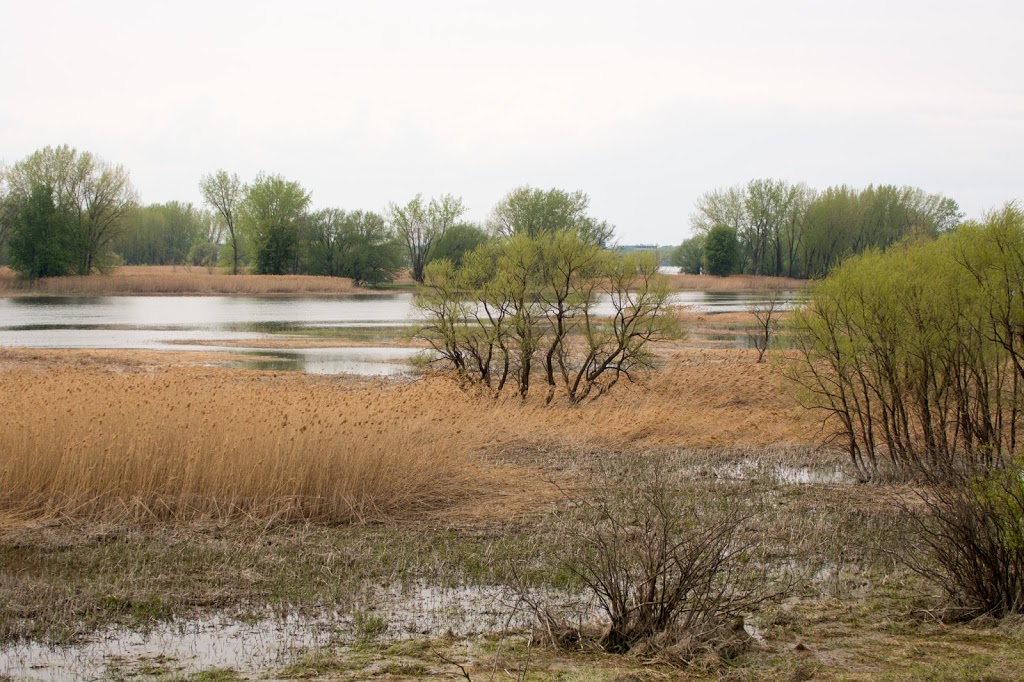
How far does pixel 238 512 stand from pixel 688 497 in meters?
5.65

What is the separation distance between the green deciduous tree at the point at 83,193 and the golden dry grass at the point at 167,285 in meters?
2.86

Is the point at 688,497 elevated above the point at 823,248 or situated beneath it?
situated beneath

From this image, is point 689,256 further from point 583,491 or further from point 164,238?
point 583,491

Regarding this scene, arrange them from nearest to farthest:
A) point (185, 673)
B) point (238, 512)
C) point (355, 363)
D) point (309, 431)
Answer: point (185, 673) → point (238, 512) → point (309, 431) → point (355, 363)

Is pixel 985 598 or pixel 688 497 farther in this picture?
pixel 688 497

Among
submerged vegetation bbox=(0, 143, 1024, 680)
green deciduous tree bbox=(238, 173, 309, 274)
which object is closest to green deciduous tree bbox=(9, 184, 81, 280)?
green deciduous tree bbox=(238, 173, 309, 274)

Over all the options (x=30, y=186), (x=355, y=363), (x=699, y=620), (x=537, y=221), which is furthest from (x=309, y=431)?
(x=537, y=221)

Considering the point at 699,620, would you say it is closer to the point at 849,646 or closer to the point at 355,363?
the point at 849,646

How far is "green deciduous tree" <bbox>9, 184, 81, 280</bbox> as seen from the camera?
243 feet

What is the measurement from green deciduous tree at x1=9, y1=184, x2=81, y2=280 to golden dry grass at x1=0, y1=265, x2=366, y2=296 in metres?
1.06

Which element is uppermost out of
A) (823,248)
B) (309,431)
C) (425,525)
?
(823,248)

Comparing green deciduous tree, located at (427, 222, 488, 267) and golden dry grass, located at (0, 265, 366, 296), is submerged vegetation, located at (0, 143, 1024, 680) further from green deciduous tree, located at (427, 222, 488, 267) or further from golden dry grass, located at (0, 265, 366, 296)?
green deciduous tree, located at (427, 222, 488, 267)

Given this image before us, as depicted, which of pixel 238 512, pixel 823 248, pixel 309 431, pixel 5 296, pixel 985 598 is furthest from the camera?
pixel 823 248

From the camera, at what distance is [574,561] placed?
8.98 metres
